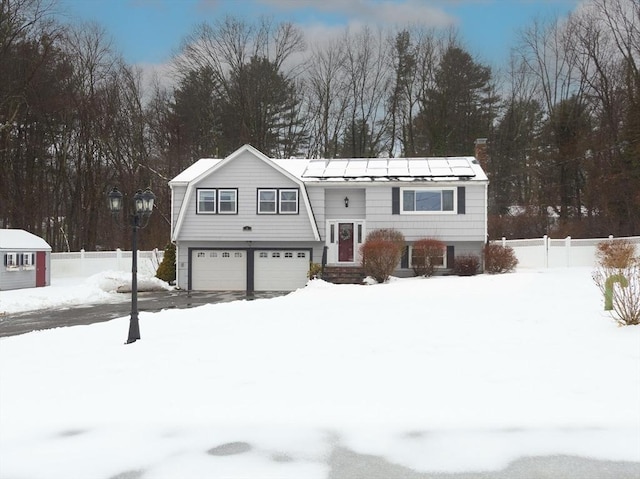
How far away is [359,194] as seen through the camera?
23000 millimetres

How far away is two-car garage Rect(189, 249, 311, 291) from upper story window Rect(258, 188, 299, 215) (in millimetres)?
1861

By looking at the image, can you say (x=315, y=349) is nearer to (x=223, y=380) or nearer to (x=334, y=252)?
(x=223, y=380)

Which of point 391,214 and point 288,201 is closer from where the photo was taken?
point 391,214

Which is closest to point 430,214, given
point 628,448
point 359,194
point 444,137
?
point 359,194

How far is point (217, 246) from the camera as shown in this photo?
23.6 meters

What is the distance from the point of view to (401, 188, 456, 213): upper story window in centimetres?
2230

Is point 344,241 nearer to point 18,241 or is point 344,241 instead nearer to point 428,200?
point 428,200

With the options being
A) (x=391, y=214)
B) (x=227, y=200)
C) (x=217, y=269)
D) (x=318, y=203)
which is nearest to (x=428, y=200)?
(x=391, y=214)

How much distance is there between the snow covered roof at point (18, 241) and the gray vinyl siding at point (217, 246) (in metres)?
6.20

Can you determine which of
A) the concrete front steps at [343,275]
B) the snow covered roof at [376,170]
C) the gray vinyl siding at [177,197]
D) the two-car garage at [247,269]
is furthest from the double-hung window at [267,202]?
the concrete front steps at [343,275]

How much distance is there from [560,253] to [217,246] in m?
16.2

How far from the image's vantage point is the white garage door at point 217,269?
77.8ft

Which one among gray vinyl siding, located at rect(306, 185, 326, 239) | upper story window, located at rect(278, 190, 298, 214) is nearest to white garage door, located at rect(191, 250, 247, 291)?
upper story window, located at rect(278, 190, 298, 214)

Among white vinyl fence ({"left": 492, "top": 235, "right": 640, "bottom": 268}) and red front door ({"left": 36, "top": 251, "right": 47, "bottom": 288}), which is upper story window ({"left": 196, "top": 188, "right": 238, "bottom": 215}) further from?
white vinyl fence ({"left": 492, "top": 235, "right": 640, "bottom": 268})
